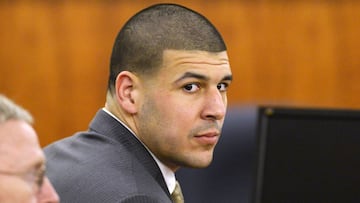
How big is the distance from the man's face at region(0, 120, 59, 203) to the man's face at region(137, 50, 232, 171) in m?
0.62

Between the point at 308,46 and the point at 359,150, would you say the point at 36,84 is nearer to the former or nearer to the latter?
the point at 308,46

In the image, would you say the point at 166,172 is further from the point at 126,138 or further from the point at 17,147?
the point at 17,147

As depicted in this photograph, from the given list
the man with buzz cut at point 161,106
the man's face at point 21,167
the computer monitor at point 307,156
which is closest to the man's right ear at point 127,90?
the man with buzz cut at point 161,106

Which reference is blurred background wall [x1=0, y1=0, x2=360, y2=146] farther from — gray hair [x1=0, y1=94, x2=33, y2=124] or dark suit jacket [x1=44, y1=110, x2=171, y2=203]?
gray hair [x1=0, y1=94, x2=33, y2=124]

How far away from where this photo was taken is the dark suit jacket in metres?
1.63

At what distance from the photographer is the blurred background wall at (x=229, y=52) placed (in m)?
3.62

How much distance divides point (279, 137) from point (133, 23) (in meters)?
0.44

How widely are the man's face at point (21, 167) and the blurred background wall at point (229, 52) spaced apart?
246cm

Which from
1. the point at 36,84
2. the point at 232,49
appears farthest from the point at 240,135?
the point at 36,84

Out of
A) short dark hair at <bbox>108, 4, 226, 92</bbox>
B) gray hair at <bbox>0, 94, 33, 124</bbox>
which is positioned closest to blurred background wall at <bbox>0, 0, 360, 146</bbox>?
short dark hair at <bbox>108, 4, 226, 92</bbox>

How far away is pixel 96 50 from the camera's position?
12.0 ft

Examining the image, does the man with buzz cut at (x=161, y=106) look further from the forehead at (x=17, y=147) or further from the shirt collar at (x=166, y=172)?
the forehead at (x=17, y=147)

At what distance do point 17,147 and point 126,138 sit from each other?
68cm

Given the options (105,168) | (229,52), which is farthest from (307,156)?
(229,52)
